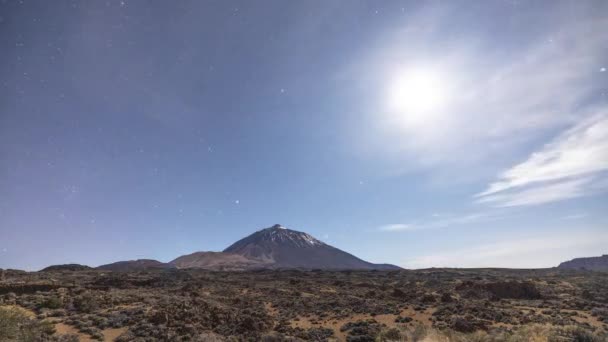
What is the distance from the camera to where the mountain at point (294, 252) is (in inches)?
6294

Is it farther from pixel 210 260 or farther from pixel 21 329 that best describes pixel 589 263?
pixel 21 329

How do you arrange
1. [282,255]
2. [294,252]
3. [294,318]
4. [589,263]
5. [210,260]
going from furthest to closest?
[294,252] → [282,255] → [589,263] → [210,260] → [294,318]

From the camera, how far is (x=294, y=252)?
17325 centimetres

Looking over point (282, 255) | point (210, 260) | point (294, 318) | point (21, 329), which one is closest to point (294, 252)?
point (282, 255)

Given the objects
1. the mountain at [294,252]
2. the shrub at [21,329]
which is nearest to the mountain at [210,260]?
the mountain at [294,252]

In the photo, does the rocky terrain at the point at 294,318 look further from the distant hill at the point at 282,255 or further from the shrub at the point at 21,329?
the distant hill at the point at 282,255

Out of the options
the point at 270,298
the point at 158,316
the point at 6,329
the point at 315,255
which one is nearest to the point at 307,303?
the point at 270,298

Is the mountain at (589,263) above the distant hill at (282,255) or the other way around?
the other way around

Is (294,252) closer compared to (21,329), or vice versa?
(21,329)

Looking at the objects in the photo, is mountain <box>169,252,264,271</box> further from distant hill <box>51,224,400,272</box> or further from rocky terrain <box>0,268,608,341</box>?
rocky terrain <box>0,268,608,341</box>

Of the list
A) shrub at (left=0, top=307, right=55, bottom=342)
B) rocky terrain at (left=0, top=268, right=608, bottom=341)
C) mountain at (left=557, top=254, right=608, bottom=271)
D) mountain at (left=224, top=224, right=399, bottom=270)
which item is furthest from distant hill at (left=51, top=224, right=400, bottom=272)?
shrub at (left=0, top=307, right=55, bottom=342)

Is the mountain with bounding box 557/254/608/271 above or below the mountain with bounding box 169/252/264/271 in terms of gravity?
below

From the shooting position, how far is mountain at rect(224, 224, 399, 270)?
159863 mm

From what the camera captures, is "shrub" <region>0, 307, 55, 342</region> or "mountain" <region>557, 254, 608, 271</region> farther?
"mountain" <region>557, 254, 608, 271</region>
